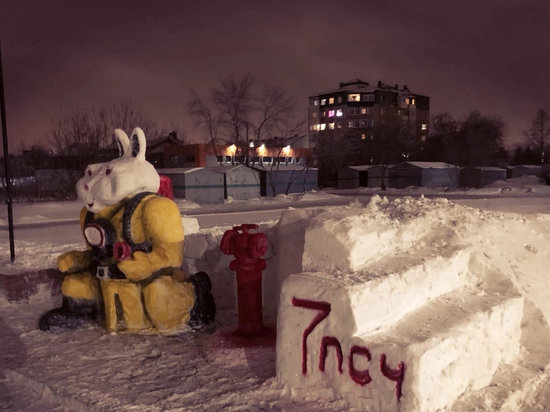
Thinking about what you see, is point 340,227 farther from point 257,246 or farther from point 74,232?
point 74,232

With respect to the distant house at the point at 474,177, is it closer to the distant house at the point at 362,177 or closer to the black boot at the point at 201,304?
the distant house at the point at 362,177

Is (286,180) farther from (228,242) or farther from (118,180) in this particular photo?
(228,242)

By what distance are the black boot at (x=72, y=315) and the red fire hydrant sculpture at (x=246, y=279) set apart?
5.63 feet

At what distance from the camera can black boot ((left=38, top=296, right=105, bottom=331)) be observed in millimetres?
4980

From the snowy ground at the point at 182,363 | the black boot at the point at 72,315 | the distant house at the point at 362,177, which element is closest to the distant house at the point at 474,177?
the distant house at the point at 362,177

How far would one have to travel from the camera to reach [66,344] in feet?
15.1

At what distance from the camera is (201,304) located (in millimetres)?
4863

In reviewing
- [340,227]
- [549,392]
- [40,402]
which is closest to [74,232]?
[40,402]

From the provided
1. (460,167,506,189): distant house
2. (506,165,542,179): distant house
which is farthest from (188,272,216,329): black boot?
(506,165,542,179): distant house

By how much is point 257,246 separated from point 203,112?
30.1 metres

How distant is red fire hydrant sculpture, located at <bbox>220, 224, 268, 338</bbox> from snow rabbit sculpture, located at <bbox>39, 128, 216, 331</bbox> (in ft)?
2.28

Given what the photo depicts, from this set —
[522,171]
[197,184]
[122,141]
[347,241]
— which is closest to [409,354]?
[347,241]

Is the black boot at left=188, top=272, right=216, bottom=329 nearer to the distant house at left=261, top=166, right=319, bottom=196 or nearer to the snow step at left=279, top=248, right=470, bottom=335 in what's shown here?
the snow step at left=279, top=248, right=470, bottom=335

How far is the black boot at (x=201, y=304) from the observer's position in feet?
15.8
